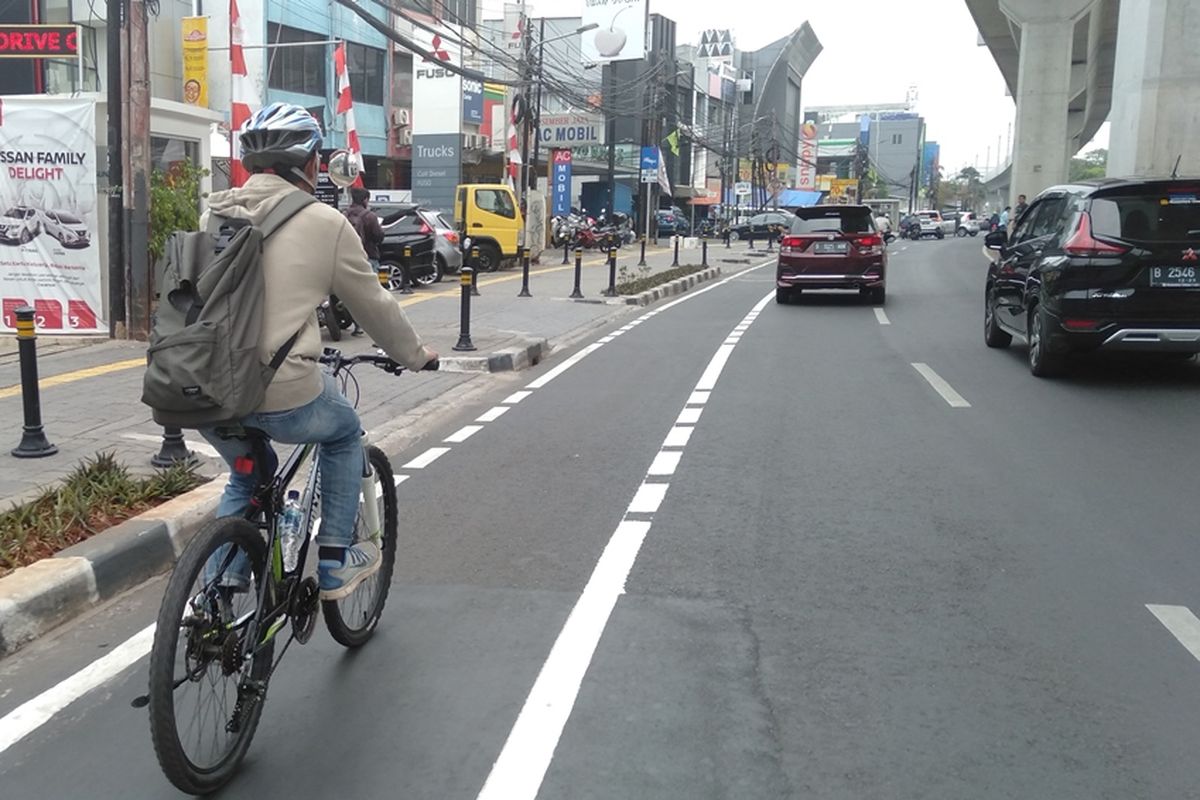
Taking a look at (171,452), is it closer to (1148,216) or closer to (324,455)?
(324,455)

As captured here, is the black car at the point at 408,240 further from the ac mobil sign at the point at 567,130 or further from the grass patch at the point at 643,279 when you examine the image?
the ac mobil sign at the point at 567,130

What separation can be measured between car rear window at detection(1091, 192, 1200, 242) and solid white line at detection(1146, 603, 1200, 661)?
592cm

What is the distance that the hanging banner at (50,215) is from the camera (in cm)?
1186

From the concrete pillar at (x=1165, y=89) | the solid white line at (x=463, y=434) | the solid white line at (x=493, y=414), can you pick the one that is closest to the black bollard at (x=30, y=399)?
the solid white line at (x=463, y=434)

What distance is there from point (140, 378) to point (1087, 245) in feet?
28.0

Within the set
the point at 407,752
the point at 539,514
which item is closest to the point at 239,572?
the point at 407,752

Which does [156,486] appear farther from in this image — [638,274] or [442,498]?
[638,274]

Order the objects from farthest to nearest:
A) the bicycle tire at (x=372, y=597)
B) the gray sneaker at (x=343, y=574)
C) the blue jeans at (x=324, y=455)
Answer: the bicycle tire at (x=372, y=597) → the gray sneaker at (x=343, y=574) → the blue jeans at (x=324, y=455)

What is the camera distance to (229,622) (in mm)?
3385

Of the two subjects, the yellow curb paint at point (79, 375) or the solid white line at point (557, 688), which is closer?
the solid white line at point (557, 688)

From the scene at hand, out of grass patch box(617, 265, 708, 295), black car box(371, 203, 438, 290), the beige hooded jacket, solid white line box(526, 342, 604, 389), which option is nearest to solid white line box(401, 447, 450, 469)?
solid white line box(526, 342, 604, 389)

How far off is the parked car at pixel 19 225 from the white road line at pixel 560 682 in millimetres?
8941

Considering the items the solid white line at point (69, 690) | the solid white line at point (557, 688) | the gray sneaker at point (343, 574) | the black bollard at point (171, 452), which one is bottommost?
the solid white line at point (69, 690)

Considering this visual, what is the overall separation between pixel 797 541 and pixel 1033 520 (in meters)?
1.40
